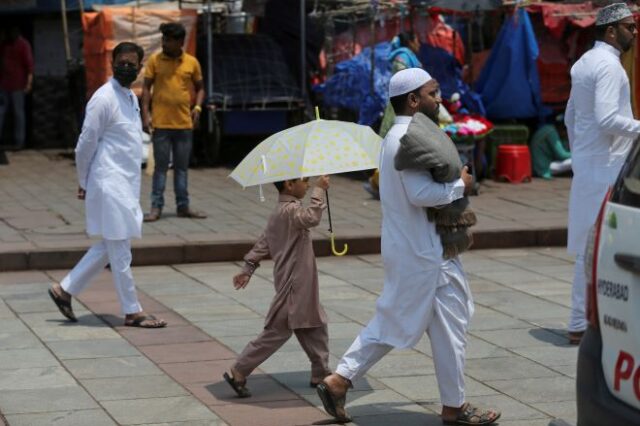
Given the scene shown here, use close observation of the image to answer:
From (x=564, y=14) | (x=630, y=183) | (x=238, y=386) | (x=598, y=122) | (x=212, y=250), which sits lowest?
(x=212, y=250)

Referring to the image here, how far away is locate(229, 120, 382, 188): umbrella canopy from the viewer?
661 cm

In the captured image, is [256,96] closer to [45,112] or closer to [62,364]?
[45,112]

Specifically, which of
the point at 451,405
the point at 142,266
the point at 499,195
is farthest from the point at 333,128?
the point at 499,195

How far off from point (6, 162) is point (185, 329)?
9232 mm

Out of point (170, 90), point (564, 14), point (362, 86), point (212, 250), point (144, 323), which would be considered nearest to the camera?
point (144, 323)

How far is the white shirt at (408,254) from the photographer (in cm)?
627

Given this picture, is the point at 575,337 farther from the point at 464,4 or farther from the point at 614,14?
the point at 464,4

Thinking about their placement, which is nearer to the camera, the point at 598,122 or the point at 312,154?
the point at 312,154

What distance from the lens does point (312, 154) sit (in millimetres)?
6629

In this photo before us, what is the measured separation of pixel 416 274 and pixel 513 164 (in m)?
9.71

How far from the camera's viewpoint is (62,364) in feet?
25.6

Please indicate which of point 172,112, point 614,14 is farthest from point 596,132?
point 172,112

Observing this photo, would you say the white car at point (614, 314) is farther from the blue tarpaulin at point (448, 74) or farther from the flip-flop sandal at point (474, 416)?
the blue tarpaulin at point (448, 74)

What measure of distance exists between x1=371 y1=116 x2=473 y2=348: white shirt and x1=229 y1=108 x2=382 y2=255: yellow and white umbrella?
1.18ft
